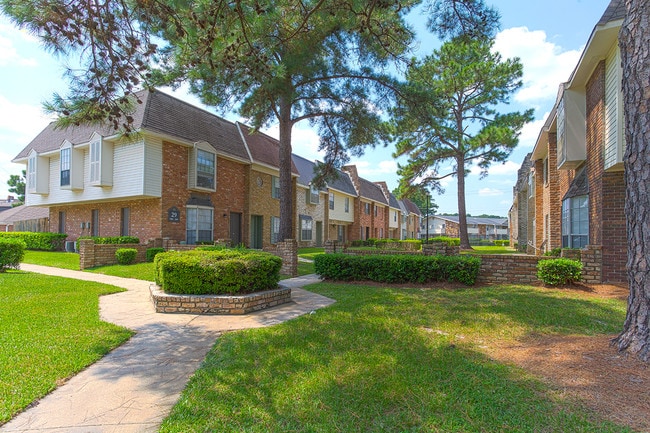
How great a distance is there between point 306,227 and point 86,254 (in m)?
15.8

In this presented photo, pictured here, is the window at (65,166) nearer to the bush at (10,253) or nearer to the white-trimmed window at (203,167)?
the white-trimmed window at (203,167)

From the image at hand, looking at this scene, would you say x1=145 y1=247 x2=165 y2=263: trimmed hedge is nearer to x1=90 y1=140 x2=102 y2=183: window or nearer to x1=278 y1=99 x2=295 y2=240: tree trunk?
x1=90 y1=140 x2=102 y2=183: window

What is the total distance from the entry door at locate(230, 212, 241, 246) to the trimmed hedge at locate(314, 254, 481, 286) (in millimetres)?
10444

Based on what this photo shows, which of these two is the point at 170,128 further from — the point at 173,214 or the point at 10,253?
the point at 10,253

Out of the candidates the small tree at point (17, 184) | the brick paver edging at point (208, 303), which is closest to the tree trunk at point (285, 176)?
the brick paver edging at point (208, 303)

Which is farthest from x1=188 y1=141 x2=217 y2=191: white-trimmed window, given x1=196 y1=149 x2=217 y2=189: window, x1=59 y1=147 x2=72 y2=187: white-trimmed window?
x1=59 y1=147 x2=72 y2=187: white-trimmed window

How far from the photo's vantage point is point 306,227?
26.7 m

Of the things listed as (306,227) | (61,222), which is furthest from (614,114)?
(61,222)

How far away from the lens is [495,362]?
3781 mm

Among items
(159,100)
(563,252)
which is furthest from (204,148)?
(563,252)

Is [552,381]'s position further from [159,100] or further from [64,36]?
[159,100]

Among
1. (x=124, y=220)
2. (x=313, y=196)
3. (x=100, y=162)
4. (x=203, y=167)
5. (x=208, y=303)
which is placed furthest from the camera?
(x=313, y=196)

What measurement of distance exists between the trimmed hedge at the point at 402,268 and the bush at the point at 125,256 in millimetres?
7884

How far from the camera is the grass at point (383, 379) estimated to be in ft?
8.75
